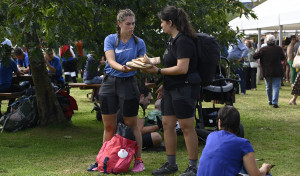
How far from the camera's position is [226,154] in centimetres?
396

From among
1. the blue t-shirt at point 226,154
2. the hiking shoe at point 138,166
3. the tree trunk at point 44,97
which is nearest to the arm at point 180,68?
the hiking shoe at point 138,166

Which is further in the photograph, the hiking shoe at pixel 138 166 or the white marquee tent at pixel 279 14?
the white marquee tent at pixel 279 14

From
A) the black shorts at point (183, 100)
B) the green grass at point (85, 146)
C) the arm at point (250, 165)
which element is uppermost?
the black shorts at point (183, 100)

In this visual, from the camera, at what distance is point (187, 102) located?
18.6 feet

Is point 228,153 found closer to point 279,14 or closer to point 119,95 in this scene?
point 119,95

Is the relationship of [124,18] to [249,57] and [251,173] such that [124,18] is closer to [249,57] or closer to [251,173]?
[251,173]

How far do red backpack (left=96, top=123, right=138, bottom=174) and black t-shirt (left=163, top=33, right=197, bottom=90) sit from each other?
2.49 ft

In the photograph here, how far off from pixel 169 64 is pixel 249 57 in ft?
45.8

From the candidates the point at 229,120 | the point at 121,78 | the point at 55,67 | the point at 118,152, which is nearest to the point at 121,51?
the point at 121,78

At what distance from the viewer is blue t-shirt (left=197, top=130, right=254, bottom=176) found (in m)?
3.94

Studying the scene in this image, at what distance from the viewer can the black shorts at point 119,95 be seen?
19.6 feet

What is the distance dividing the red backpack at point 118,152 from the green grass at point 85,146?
200 mm

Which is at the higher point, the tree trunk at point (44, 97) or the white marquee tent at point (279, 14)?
the white marquee tent at point (279, 14)

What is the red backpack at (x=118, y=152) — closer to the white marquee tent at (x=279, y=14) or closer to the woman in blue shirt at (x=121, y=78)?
the woman in blue shirt at (x=121, y=78)
